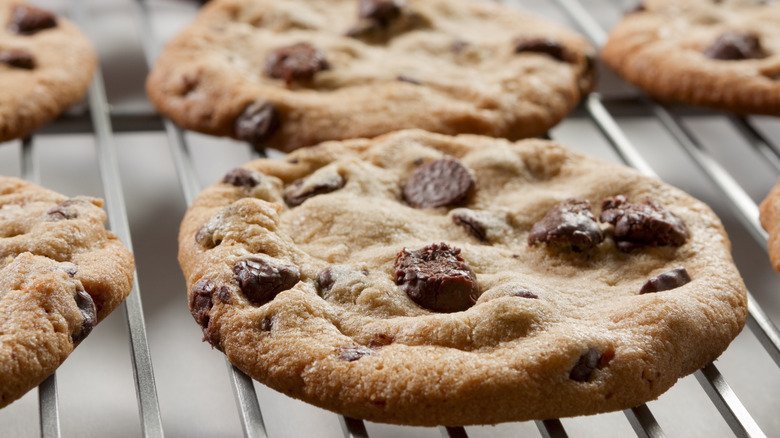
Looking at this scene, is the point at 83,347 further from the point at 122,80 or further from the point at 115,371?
the point at 122,80

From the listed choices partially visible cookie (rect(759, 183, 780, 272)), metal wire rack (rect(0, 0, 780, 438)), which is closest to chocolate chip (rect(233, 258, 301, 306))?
metal wire rack (rect(0, 0, 780, 438))

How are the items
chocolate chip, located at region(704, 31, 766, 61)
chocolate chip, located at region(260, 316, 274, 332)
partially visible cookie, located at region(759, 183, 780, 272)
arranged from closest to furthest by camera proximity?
chocolate chip, located at region(260, 316, 274, 332) < partially visible cookie, located at region(759, 183, 780, 272) < chocolate chip, located at region(704, 31, 766, 61)

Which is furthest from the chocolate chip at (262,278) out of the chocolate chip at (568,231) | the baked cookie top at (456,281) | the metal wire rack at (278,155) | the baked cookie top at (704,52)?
the baked cookie top at (704,52)

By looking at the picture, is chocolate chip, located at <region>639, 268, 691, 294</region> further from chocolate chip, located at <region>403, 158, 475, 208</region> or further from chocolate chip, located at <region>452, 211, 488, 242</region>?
chocolate chip, located at <region>403, 158, 475, 208</region>

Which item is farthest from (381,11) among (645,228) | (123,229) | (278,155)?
(645,228)

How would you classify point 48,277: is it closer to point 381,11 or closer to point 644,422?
point 644,422

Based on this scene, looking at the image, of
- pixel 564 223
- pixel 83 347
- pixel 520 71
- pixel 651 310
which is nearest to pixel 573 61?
pixel 520 71
